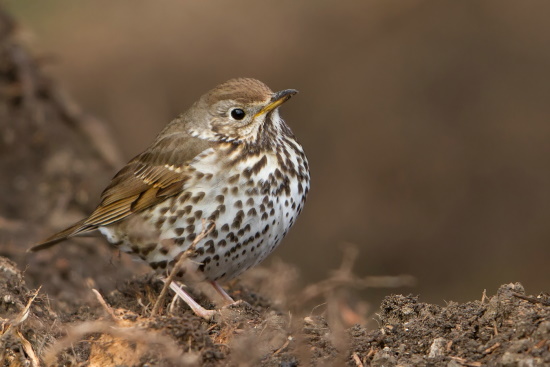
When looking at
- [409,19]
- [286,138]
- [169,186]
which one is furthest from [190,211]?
[409,19]

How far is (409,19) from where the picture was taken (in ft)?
38.8

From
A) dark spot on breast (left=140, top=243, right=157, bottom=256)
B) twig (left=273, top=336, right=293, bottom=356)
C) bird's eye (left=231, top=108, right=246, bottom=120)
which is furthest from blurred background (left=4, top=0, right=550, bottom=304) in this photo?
twig (left=273, top=336, right=293, bottom=356)

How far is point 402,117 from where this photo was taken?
449 inches

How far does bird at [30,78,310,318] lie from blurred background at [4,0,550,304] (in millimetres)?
5576

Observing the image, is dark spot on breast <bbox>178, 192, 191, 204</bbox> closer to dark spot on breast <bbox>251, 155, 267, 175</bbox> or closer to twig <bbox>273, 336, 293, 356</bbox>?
dark spot on breast <bbox>251, 155, 267, 175</bbox>

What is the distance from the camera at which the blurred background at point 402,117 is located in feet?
36.6

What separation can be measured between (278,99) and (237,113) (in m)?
0.28

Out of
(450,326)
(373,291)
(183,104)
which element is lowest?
(450,326)

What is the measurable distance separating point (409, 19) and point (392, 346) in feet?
28.0

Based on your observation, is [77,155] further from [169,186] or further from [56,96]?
[169,186]

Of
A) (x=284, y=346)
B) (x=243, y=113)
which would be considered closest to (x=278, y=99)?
(x=243, y=113)

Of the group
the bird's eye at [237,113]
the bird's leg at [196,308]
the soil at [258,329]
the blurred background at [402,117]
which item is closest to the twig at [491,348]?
the soil at [258,329]

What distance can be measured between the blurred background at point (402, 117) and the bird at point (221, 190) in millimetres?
5576

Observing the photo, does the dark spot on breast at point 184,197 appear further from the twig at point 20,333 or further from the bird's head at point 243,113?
the twig at point 20,333
